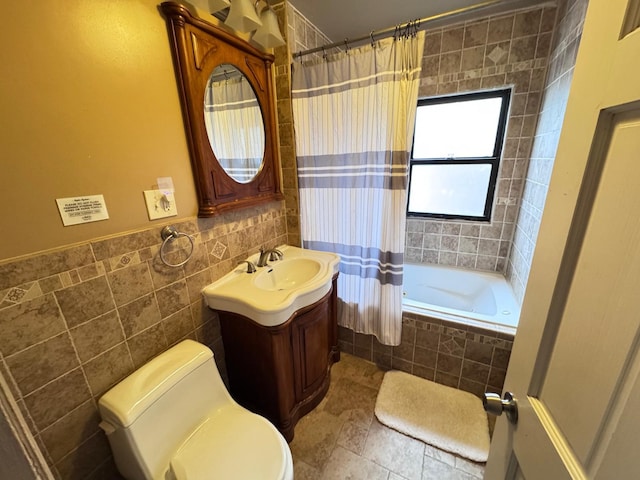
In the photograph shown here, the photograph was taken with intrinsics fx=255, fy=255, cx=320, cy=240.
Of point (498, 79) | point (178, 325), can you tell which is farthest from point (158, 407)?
point (498, 79)

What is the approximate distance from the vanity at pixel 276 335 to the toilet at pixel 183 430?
0.74 ft

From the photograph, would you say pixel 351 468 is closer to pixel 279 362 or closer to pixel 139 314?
pixel 279 362

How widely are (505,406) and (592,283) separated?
39cm

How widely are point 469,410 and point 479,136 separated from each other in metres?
2.12

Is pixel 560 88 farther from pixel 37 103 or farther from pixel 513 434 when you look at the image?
pixel 37 103

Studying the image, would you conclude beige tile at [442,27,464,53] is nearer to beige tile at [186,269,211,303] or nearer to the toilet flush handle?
beige tile at [186,269,211,303]

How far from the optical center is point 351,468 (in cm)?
130

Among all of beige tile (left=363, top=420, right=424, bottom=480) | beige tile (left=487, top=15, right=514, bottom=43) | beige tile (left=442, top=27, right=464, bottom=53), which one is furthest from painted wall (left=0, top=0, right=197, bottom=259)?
beige tile (left=487, top=15, right=514, bottom=43)

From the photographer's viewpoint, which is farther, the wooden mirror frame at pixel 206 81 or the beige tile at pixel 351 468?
the beige tile at pixel 351 468

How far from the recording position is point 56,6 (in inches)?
31.1

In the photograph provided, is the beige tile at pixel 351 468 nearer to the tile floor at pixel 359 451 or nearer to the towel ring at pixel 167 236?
the tile floor at pixel 359 451

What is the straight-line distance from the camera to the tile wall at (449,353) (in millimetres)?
1565

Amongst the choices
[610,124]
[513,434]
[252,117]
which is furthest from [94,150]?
[513,434]

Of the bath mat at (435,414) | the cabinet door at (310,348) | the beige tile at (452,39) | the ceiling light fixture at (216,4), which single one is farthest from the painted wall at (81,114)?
the beige tile at (452,39)
